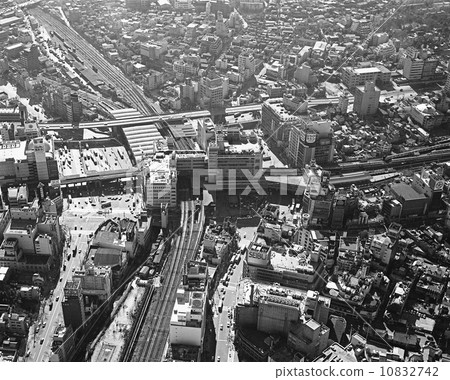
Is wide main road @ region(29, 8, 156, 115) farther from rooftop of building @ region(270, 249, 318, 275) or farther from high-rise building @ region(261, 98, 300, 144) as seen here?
rooftop of building @ region(270, 249, 318, 275)

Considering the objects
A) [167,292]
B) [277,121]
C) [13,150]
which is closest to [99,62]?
[13,150]

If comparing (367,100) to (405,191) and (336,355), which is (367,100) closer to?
(405,191)

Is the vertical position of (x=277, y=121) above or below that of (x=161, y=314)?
above

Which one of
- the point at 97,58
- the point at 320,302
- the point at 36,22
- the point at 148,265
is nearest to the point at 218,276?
the point at 148,265

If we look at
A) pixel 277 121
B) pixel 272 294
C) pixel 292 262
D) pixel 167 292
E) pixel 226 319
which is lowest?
pixel 226 319

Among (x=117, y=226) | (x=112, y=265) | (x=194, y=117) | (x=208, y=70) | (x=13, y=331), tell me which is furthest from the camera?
(x=208, y=70)

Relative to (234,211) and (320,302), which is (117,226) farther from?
(320,302)
